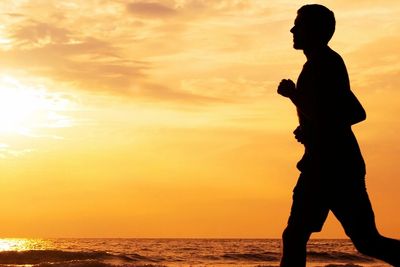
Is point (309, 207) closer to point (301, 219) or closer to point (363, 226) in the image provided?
point (301, 219)

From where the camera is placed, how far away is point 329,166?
5.37m

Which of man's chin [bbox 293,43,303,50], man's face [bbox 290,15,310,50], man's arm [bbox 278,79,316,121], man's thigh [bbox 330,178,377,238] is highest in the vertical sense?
man's face [bbox 290,15,310,50]

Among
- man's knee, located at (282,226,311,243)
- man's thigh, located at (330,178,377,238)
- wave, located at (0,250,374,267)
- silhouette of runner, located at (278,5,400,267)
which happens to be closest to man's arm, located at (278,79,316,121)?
silhouette of runner, located at (278,5,400,267)

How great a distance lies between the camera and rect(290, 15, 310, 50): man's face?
557 cm

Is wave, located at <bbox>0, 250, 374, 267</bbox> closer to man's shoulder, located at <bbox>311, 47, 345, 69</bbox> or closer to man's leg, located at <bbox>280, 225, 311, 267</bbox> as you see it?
man's leg, located at <bbox>280, 225, 311, 267</bbox>

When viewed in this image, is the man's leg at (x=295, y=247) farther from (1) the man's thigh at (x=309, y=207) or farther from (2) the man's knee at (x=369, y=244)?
(2) the man's knee at (x=369, y=244)

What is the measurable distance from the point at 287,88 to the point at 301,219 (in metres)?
0.96

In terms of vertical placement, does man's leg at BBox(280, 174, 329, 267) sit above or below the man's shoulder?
below

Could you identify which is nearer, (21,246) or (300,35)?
(300,35)

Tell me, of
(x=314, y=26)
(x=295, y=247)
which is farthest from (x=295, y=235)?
(x=314, y=26)

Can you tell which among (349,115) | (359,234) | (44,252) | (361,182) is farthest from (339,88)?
(44,252)

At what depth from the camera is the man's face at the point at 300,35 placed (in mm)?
5574

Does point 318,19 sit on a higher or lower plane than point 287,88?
higher

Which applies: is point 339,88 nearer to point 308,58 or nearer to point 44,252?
point 308,58
